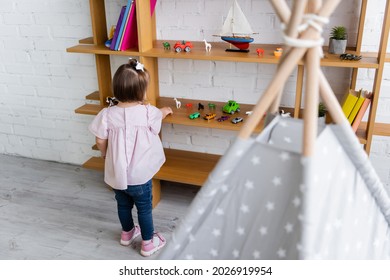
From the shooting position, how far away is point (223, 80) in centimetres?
248

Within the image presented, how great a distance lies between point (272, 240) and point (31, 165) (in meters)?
2.61

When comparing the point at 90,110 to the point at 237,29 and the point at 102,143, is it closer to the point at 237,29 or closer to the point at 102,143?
the point at 102,143

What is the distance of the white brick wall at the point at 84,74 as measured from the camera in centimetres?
226

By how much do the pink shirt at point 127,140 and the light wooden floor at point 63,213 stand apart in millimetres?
488

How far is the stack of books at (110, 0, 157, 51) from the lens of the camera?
2.19m

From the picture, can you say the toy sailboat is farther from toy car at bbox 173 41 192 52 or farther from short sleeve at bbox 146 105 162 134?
short sleeve at bbox 146 105 162 134

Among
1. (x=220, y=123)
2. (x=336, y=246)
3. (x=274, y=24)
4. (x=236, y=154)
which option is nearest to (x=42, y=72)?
(x=220, y=123)

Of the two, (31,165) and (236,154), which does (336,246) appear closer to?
(236,154)

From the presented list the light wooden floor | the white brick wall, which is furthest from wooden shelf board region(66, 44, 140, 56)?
the light wooden floor

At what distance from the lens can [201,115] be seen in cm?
232

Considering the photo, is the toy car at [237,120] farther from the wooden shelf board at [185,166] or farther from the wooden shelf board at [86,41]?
the wooden shelf board at [86,41]

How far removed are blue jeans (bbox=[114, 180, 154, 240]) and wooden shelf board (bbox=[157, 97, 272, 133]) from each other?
40cm

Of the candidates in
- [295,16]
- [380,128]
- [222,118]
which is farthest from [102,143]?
[380,128]

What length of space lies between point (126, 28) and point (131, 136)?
0.67 m
